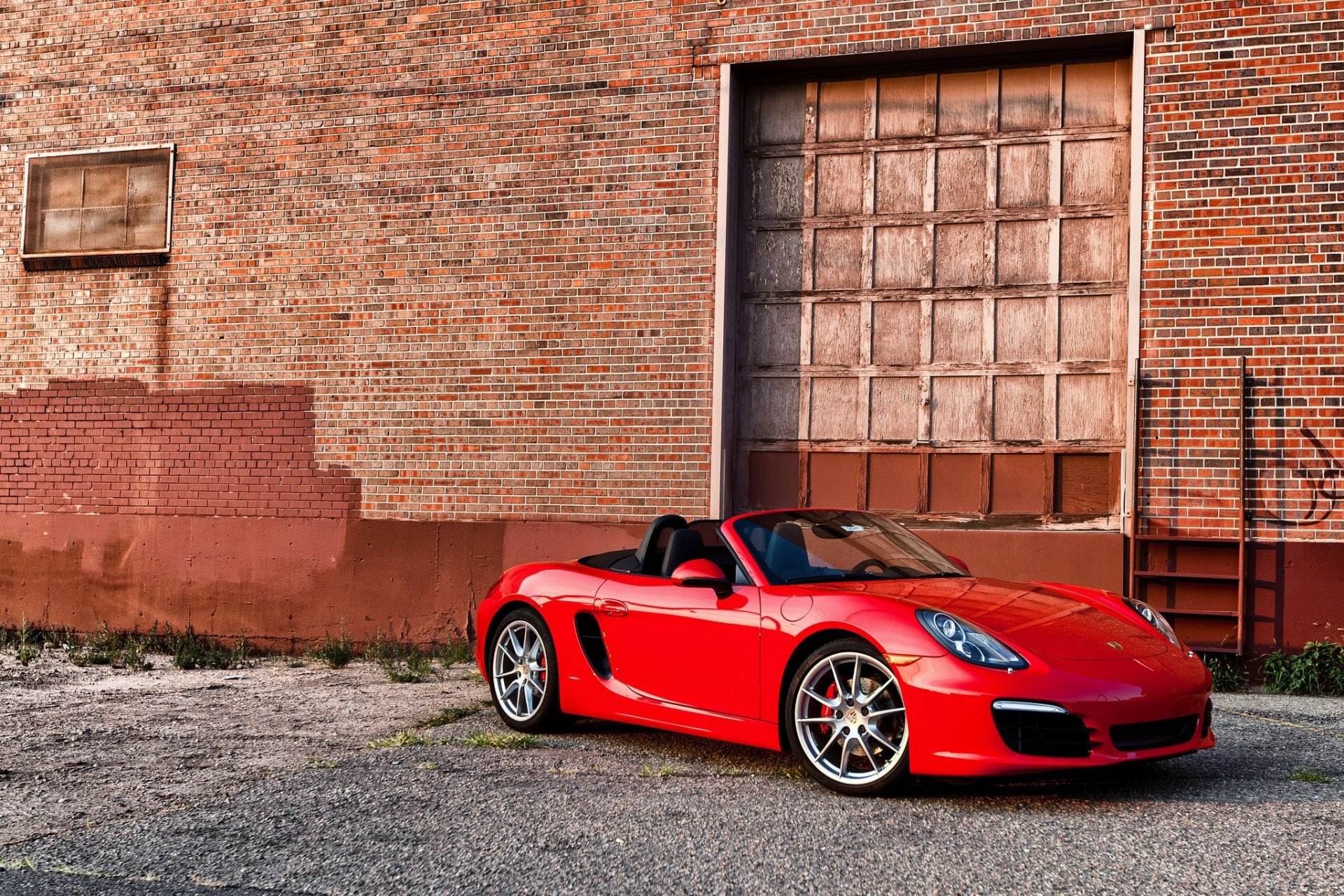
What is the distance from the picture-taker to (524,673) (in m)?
6.69

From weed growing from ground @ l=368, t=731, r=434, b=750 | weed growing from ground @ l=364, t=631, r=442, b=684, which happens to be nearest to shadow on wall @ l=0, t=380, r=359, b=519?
weed growing from ground @ l=364, t=631, r=442, b=684

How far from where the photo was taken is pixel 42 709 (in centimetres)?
787

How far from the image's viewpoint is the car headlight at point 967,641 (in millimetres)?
4797

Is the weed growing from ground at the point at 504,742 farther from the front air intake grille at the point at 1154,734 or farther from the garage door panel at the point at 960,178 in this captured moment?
the garage door panel at the point at 960,178

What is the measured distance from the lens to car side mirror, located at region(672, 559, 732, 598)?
5586 millimetres

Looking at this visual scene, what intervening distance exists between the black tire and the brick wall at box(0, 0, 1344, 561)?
3.68 metres

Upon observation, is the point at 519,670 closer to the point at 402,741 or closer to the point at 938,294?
the point at 402,741

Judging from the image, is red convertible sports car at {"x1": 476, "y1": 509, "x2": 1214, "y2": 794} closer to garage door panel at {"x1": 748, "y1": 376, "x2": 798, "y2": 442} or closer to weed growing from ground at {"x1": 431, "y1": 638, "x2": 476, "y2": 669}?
weed growing from ground at {"x1": 431, "y1": 638, "x2": 476, "y2": 669}

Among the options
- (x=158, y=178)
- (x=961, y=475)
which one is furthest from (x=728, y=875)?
(x=158, y=178)

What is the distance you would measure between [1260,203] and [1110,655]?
5.76 metres

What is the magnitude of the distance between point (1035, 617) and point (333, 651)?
692 centimetres

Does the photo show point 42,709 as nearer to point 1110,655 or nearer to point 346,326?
point 346,326

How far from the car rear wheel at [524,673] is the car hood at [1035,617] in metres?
1.74

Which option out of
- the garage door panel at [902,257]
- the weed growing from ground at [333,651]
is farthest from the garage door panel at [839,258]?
the weed growing from ground at [333,651]
